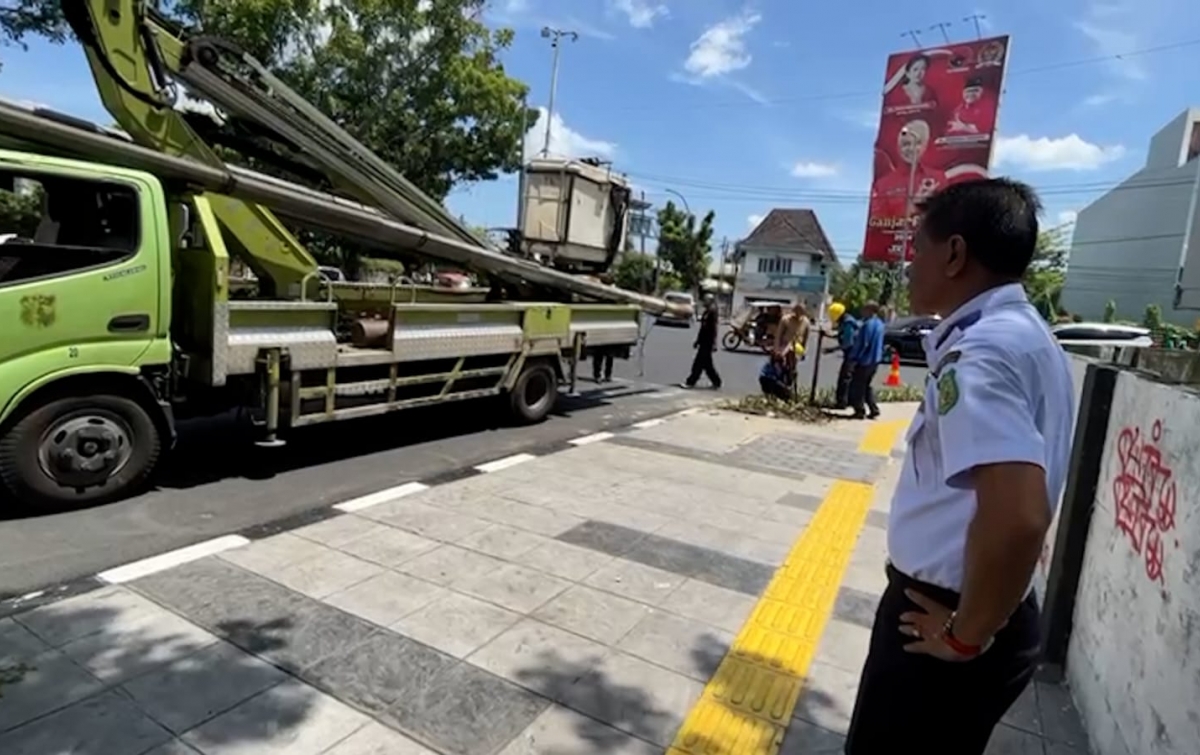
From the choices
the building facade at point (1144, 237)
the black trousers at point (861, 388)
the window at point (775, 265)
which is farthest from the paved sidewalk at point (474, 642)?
the window at point (775, 265)

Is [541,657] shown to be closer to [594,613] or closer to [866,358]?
[594,613]

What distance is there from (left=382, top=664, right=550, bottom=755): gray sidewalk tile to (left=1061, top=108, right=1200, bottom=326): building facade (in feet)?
126

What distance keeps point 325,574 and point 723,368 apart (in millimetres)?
13573

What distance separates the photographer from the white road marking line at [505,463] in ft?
19.7

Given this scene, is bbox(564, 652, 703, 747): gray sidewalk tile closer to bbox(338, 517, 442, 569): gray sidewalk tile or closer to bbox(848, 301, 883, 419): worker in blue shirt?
bbox(338, 517, 442, 569): gray sidewalk tile

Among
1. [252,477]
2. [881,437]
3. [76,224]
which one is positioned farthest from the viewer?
[881,437]

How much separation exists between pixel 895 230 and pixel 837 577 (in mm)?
30521

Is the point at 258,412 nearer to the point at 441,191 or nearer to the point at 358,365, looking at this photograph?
the point at 358,365

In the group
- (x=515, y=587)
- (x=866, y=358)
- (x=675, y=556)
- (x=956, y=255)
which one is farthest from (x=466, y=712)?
(x=866, y=358)

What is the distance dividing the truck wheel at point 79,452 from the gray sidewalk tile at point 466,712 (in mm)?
3062

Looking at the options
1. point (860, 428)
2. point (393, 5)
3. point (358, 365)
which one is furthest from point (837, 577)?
point (393, 5)

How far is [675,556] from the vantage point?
14.4 ft

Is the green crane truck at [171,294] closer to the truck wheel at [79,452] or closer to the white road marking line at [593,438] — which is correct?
the truck wheel at [79,452]

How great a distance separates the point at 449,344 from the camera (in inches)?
265
